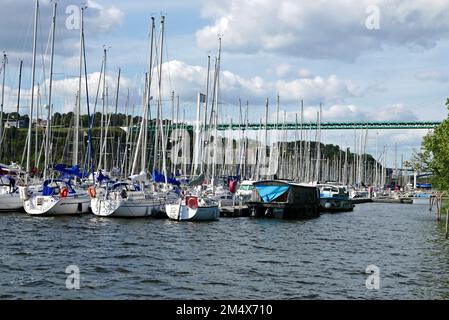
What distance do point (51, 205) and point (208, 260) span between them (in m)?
24.1

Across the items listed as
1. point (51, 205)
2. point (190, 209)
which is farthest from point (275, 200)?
point (51, 205)

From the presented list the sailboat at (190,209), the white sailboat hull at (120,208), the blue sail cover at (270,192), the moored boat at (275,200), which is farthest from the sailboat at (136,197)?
the blue sail cover at (270,192)

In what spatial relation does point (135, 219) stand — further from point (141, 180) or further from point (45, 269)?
point (45, 269)

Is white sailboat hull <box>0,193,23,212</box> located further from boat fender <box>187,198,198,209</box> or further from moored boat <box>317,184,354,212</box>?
moored boat <box>317,184,354,212</box>

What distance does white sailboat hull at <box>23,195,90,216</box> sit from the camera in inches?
2072

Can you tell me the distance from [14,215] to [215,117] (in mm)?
25450

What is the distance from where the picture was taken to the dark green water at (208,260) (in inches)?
980

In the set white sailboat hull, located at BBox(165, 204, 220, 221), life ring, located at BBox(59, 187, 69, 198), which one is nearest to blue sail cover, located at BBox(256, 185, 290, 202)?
white sailboat hull, located at BBox(165, 204, 220, 221)

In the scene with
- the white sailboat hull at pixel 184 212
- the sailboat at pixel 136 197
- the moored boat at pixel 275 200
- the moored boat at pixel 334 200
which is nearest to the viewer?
the white sailboat hull at pixel 184 212

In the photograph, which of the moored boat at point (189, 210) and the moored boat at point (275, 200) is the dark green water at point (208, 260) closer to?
the moored boat at point (189, 210)

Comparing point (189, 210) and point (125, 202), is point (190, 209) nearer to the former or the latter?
point (189, 210)

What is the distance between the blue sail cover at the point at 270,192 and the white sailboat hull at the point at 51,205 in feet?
60.4
